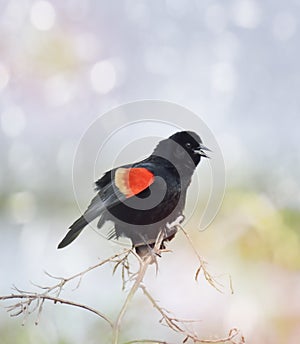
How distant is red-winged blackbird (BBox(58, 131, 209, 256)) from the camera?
701 mm

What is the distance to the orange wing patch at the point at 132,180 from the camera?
70 centimetres

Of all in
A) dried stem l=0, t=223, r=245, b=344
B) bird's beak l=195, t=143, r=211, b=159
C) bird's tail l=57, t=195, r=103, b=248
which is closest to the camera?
dried stem l=0, t=223, r=245, b=344

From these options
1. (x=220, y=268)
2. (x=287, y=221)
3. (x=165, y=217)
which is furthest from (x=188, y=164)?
(x=287, y=221)

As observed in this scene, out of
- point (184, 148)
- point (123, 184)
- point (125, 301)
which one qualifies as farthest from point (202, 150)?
point (125, 301)

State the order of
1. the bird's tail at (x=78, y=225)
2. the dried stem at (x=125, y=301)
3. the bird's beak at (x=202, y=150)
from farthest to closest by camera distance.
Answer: the bird's beak at (x=202, y=150) < the bird's tail at (x=78, y=225) < the dried stem at (x=125, y=301)

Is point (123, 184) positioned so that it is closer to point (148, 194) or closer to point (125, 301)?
point (148, 194)

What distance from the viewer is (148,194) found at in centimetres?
76

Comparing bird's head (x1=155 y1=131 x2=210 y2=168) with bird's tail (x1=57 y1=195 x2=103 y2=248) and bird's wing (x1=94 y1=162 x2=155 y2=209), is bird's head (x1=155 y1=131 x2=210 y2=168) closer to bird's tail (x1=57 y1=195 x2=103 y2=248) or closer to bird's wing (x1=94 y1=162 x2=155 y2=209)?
bird's wing (x1=94 y1=162 x2=155 y2=209)

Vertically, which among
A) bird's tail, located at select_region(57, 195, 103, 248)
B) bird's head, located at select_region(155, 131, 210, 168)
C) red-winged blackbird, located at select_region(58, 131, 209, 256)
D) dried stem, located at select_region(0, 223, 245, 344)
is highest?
bird's head, located at select_region(155, 131, 210, 168)

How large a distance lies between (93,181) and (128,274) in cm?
24

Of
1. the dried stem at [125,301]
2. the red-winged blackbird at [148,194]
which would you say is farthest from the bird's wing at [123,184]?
the dried stem at [125,301]

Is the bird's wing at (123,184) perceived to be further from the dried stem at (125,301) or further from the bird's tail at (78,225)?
the dried stem at (125,301)

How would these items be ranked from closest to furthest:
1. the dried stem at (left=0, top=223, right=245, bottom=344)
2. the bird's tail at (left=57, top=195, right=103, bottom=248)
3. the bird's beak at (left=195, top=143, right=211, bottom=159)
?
1. the dried stem at (left=0, top=223, right=245, bottom=344)
2. the bird's tail at (left=57, top=195, right=103, bottom=248)
3. the bird's beak at (left=195, top=143, right=211, bottom=159)

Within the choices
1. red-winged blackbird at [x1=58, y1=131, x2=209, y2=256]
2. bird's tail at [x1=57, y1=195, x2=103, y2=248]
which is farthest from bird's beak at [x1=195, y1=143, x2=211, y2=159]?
bird's tail at [x1=57, y1=195, x2=103, y2=248]
